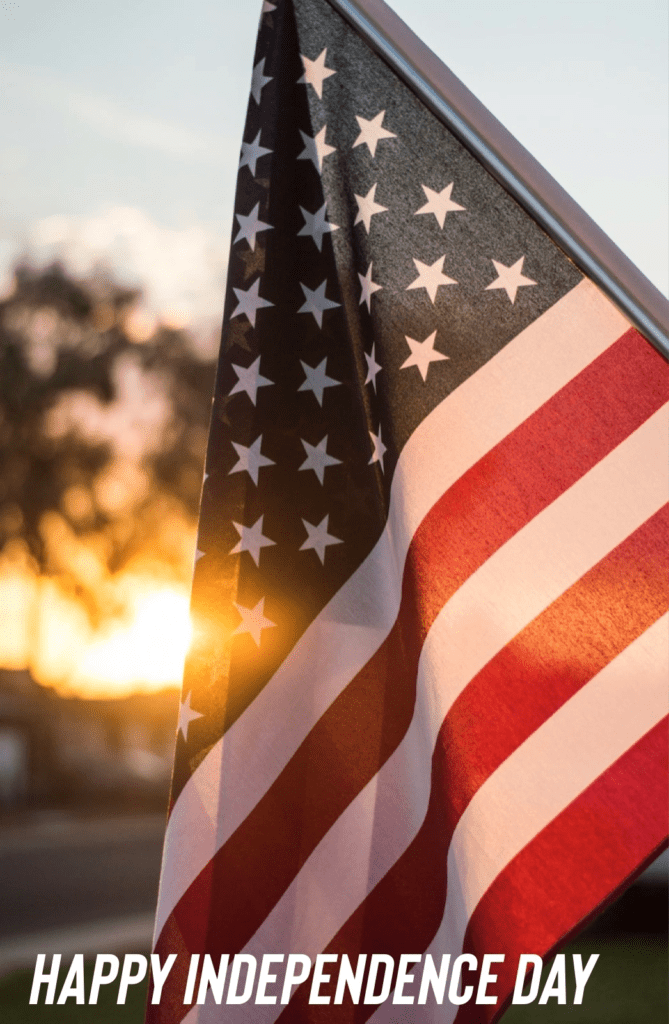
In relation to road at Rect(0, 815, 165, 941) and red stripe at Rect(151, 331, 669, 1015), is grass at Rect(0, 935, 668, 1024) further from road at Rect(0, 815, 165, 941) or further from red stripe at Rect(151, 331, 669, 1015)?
red stripe at Rect(151, 331, 669, 1015)

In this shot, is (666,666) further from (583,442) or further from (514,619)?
(583,442)

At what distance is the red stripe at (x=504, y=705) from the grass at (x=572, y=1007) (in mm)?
6179

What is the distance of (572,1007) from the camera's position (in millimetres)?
9023

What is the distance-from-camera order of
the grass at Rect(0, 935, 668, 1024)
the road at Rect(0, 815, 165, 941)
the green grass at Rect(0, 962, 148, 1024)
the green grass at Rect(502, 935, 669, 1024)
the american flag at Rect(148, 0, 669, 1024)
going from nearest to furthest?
the american flag at Rect(148, 0, 669, 1024) → the green grass at Rect(0, 962, 148, 1024) → the grass at Rect(0, 935, 668, 1024) → the green grass at Rect(502, 935, 669, 1024) → the road at Rect(0, 815, 165, 941)

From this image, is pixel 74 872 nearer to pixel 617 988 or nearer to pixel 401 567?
pixel 617 988

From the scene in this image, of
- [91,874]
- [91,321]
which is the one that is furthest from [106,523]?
[91,874]

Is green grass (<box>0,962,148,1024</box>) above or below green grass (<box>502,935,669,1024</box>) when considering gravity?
below

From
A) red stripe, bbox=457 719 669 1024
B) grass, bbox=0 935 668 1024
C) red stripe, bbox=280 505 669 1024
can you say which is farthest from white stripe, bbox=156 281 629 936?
grass, bbox=0 935 668 1024

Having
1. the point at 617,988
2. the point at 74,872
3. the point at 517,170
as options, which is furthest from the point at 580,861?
the point at 74,872

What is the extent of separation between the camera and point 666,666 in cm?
Answer: 190

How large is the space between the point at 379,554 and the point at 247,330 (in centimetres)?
58

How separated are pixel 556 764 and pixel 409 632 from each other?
0.40 meters

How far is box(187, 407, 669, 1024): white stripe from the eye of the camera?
1.99 m

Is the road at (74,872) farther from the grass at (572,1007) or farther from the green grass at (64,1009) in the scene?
the grass at (572,1007)
